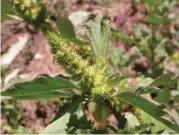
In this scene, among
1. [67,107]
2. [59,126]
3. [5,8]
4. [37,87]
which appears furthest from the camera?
[5,8]

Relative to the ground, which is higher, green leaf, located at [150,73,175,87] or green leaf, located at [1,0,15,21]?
green leaf, located at [1,0,15,21]

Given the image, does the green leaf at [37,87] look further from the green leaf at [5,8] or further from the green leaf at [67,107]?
the green leaf at [5,8]

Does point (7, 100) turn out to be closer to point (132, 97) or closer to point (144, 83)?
point (144, 83)

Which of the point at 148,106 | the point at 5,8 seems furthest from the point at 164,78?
the point at 5,8

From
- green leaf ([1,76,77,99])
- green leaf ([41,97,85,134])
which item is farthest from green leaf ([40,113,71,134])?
green leaf ([1,76,77,99])

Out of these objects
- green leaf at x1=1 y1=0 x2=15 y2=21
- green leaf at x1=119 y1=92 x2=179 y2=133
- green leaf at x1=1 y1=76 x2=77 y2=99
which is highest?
green leaf at x1=1 y1=0 x2=15 y2=21

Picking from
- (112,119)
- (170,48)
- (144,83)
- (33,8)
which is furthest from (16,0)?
(170,48)

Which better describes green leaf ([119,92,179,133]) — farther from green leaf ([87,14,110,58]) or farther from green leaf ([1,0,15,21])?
green leaf ([1,0,15,21])

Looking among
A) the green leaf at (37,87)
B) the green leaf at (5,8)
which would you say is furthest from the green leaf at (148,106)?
the green leaf at (5,8)

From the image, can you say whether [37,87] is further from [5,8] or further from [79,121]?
[5,8]
